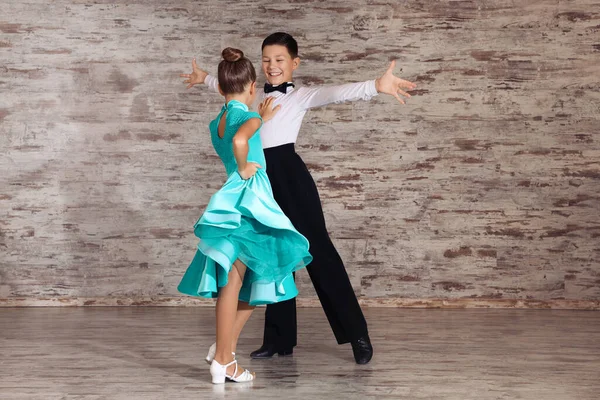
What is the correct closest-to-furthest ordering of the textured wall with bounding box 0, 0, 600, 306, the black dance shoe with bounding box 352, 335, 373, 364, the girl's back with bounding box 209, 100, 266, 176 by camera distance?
the girl's back with bounding box 209, 100, 266, 176 → the black dance shoe with bounding box 352, 335, 373, 364 → the textured wall with bounding box 0, 0, 600, 306

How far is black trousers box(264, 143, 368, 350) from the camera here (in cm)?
328

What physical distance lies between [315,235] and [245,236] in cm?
50

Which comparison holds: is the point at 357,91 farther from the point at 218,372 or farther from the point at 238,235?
the point at 218,372

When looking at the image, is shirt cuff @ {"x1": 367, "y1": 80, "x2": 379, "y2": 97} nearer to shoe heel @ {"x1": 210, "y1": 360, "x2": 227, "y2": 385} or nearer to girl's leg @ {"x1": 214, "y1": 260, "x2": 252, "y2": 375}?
girl's leg @ {"x1": 214, "y1": 260, "x2": 252, "y2": 375}

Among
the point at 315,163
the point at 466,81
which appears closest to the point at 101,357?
the point at 315,163

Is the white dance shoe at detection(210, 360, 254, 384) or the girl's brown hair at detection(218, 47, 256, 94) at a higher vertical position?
the girl's brown hair at detection(218, 47, 256, 94)

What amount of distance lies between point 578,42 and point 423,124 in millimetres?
1044

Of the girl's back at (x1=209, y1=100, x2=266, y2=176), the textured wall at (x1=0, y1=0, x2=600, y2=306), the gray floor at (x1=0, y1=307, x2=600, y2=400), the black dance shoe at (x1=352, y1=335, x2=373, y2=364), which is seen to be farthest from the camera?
the textured wall at (x1=0, y1=0, x2=600, y2=306)

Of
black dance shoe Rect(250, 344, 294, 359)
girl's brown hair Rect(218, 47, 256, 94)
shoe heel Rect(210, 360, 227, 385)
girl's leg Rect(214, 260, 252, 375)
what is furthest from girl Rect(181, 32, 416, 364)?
shoe heel Rect(210, 360, 227, 385)

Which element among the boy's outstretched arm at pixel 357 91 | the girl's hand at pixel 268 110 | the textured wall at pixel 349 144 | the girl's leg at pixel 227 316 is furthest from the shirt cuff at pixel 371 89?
the textured wall at pixel 349 144

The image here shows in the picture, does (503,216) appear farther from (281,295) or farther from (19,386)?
(19,386)

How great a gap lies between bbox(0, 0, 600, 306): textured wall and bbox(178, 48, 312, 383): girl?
187 centimetres

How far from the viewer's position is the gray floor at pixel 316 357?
109 inches

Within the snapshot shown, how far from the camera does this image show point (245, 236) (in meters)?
2.85
